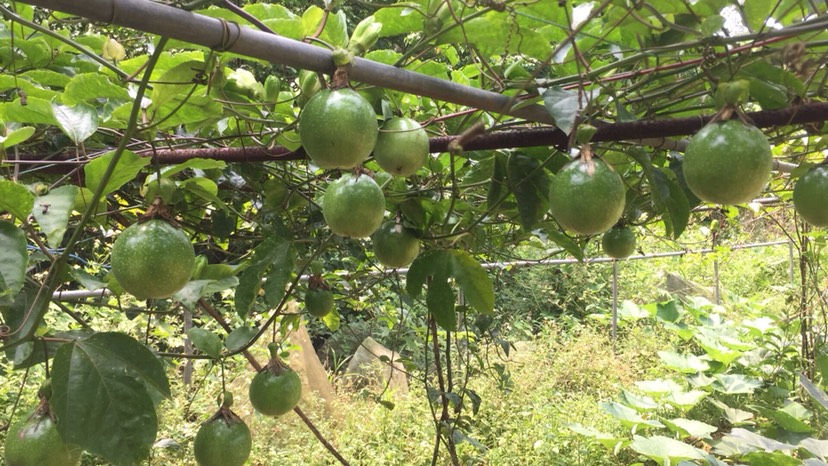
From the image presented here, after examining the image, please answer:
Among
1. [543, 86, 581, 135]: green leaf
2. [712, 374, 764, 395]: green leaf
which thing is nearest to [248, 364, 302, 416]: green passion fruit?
[543, 86, 581, 135]: green leaf

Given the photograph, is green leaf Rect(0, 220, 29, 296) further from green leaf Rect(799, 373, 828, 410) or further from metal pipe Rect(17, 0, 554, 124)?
green leaf Rect(799, 373, 828, 410)

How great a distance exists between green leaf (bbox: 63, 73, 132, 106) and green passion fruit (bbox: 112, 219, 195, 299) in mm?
227

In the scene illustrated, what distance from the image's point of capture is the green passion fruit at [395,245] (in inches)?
48.6

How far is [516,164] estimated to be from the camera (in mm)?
1092

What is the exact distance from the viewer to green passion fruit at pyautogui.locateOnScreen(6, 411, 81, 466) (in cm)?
→ 82

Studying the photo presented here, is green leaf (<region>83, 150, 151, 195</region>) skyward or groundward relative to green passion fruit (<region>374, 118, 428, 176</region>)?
groundward

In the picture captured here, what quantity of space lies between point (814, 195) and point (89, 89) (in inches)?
43.3

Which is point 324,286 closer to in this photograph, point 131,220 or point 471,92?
point 131,220

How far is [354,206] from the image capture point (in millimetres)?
931

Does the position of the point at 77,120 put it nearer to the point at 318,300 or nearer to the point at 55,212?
the point at 55,212

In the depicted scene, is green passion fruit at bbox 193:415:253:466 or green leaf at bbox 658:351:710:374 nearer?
green passion fruit at bbox 193:415:253:466

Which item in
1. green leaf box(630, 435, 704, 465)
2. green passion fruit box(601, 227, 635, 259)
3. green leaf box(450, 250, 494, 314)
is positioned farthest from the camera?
green leaf box(630, 435, 704, 465)

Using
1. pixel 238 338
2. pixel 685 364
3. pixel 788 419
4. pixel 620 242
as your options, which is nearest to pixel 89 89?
pixel 238 338

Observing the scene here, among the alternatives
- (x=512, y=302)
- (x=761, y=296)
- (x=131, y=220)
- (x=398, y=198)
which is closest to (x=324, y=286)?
(x=398, y=198)
